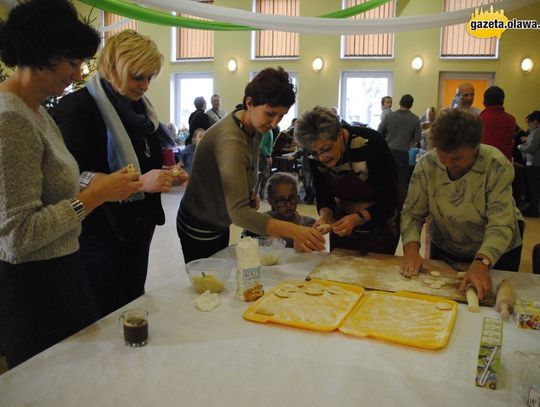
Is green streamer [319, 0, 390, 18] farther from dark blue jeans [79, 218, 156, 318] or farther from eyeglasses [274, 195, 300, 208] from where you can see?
dark blue jeans [79, 218, 156, 318]

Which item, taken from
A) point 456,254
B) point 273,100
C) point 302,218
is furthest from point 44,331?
point 302,218

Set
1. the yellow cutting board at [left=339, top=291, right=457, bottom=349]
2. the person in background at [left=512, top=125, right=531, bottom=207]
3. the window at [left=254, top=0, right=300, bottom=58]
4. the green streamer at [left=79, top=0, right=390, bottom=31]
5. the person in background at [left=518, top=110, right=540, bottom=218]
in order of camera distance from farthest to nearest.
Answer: the window at [left=254, top=0, right=300, bottom=58] < the person in background at [left=518, top=110, right=540, bottom=218] < the person in background at [left=512, top=125, right=531, bottom=207] < the green streamer at [left=79, top=0, right=390, bottom=31] < the yellow cutting board at [left=339, top=291, right=457, bottom=349]

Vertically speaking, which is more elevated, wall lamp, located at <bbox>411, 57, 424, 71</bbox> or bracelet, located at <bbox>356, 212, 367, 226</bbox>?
wall lamp, located at <bbox>411, 57, 424, 71</bbox>

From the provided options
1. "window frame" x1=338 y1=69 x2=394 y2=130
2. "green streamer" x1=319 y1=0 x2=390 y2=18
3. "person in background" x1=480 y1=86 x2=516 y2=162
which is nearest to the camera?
"person in background" x1=480 y1=86 x2=516 y2=162

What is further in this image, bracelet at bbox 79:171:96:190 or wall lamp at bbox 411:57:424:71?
wall lamp at bbox 411:57:424:71

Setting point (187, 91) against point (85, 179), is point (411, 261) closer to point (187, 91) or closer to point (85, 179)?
point (85, 179)

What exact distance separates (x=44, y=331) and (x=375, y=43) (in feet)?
28.9

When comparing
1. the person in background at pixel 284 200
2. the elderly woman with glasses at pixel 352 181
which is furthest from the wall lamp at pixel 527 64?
the elderly woman with glasses at pixel 352 181

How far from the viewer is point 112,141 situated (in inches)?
69.6

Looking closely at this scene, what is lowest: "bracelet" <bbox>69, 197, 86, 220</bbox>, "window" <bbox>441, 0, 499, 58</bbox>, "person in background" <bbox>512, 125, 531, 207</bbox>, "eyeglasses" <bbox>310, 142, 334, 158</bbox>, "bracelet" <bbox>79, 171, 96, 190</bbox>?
"person in background" <bbox>512, 125, 531, 207</bbox>

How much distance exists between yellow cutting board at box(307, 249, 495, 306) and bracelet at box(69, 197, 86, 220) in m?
0.83

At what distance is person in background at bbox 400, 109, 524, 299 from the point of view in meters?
1.73

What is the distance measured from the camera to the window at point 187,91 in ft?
34.8

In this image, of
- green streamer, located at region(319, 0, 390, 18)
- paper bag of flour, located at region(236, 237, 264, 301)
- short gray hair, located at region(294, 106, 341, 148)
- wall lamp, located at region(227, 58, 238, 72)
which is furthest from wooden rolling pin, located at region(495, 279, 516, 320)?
wall lamp, located at region(227, 58, 238, 72)
